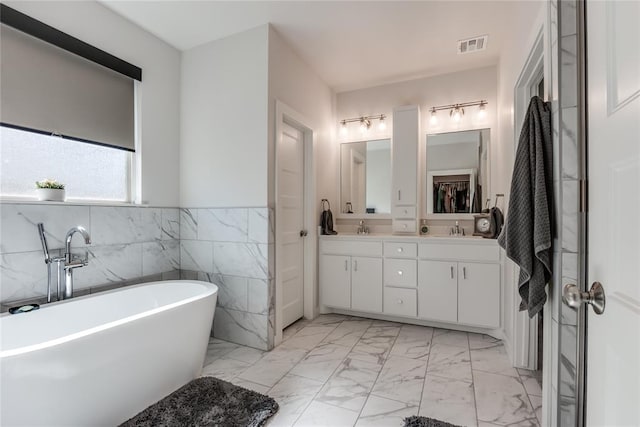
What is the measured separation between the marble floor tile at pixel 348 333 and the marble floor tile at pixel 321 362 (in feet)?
0.36

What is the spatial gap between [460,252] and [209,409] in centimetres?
240

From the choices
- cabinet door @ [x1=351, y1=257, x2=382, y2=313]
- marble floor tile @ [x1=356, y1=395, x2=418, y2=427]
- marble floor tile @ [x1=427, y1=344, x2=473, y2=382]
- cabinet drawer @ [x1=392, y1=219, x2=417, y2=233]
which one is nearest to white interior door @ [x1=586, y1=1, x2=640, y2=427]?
marble floor tile @ [x1=356, y1=395, x2=418, y2=427]

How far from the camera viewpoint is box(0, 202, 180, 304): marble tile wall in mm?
1822

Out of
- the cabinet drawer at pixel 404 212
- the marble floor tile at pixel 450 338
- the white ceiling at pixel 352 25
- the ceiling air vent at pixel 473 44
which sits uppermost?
the white ceiling at pixel 352 25

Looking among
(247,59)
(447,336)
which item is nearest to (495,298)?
(447,336)

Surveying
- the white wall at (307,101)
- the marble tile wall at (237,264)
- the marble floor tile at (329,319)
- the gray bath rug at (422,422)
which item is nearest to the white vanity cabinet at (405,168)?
the white wall at (307,101)

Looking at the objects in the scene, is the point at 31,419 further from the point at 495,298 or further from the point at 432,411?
the point at 495,298

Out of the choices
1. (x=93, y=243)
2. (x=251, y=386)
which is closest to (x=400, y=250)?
(x=251, y=386)

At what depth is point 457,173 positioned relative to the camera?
3348 mm

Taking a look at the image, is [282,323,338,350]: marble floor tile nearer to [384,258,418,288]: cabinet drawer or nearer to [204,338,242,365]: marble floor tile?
[204,338,242,365]: marble floor tile

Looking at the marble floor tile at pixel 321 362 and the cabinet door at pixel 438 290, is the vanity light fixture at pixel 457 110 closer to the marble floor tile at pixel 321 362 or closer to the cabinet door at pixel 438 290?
the cabinet door at pixel 438 290

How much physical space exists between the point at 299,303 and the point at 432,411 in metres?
1.76

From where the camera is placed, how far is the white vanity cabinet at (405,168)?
3.35 m

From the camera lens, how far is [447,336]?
282 cm
